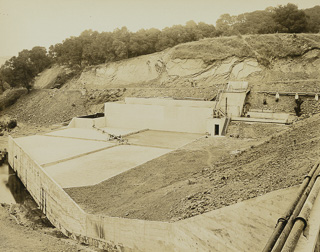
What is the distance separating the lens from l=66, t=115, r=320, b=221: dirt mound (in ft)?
30.3

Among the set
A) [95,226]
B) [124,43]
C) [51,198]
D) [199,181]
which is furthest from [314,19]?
[95,226]

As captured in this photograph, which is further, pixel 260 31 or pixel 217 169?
pixel 260 31

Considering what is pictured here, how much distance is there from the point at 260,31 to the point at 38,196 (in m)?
30.6

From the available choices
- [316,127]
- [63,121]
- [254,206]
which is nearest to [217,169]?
[316,127]

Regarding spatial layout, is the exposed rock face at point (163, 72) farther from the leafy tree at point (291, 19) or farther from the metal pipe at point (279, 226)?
the metal pipe at point (279, 226)

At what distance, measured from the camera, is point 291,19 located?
34.4m

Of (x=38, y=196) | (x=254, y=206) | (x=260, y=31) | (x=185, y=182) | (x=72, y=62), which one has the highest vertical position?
(x=260, y=31)

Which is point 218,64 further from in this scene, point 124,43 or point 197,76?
point 124,43

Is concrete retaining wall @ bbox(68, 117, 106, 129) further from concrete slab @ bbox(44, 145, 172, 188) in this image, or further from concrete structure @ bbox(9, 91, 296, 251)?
concrete slab @ bbox(44, 145, 172, 188)

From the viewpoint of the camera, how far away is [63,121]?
102 feet

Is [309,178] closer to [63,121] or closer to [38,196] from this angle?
[38,196]

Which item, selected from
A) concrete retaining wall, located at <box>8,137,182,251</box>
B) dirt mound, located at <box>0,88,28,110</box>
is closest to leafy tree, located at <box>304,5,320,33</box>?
dirt mound, located at <box>0,88,28,110</box>

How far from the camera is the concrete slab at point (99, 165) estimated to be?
14.4 metres

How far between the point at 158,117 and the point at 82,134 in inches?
207
